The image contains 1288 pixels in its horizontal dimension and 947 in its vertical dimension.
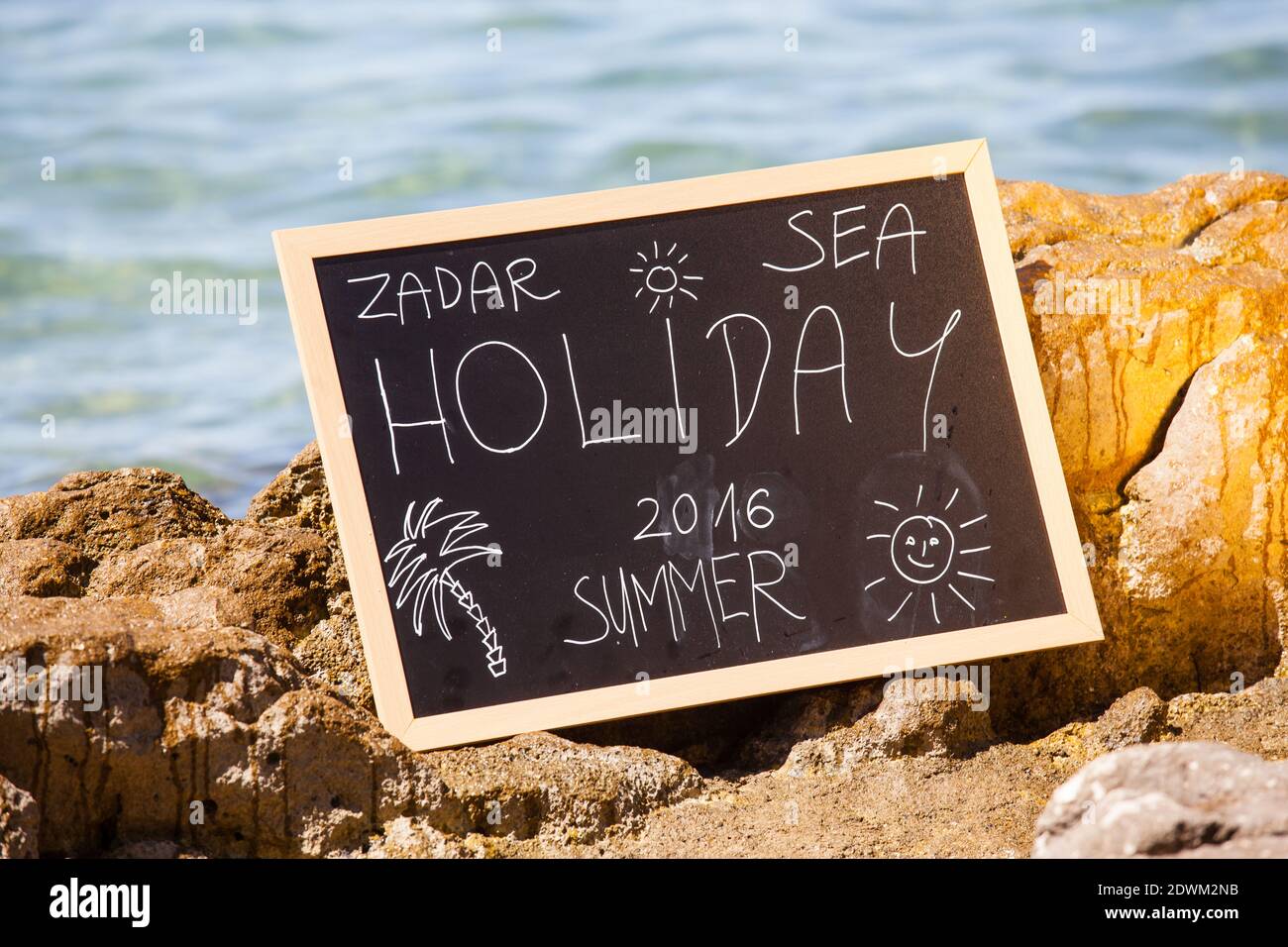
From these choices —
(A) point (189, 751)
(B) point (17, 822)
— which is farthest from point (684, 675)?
(B) point (17, 822)

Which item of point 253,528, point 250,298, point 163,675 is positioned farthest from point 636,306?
point 250,298

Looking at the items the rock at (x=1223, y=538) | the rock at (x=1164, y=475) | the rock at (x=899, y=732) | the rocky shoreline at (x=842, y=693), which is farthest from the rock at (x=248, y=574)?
the rock at (x=1223, y=538)

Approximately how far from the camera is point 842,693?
9.18ft

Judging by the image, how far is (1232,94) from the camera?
11.3m

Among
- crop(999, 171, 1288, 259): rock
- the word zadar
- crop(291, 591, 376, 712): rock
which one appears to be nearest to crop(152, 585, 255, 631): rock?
crop(291, 591, 376, 712): rock

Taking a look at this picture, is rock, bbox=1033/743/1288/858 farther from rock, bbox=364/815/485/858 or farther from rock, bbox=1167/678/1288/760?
rock, bbox=364/815/485/858

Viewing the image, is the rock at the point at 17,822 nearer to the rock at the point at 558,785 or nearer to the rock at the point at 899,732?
the rock at the point at 558,785

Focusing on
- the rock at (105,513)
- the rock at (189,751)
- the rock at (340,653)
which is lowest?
the rock at (189,751)

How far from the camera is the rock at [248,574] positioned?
2.86m

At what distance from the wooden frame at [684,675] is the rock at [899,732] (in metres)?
0.07

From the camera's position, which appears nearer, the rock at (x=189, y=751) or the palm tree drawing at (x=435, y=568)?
the rock at (x=189, y=751)

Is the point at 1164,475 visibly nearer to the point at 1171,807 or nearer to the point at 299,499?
the point at 1171,807

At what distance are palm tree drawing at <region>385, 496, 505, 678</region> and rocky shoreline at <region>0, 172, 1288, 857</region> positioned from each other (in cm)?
25
